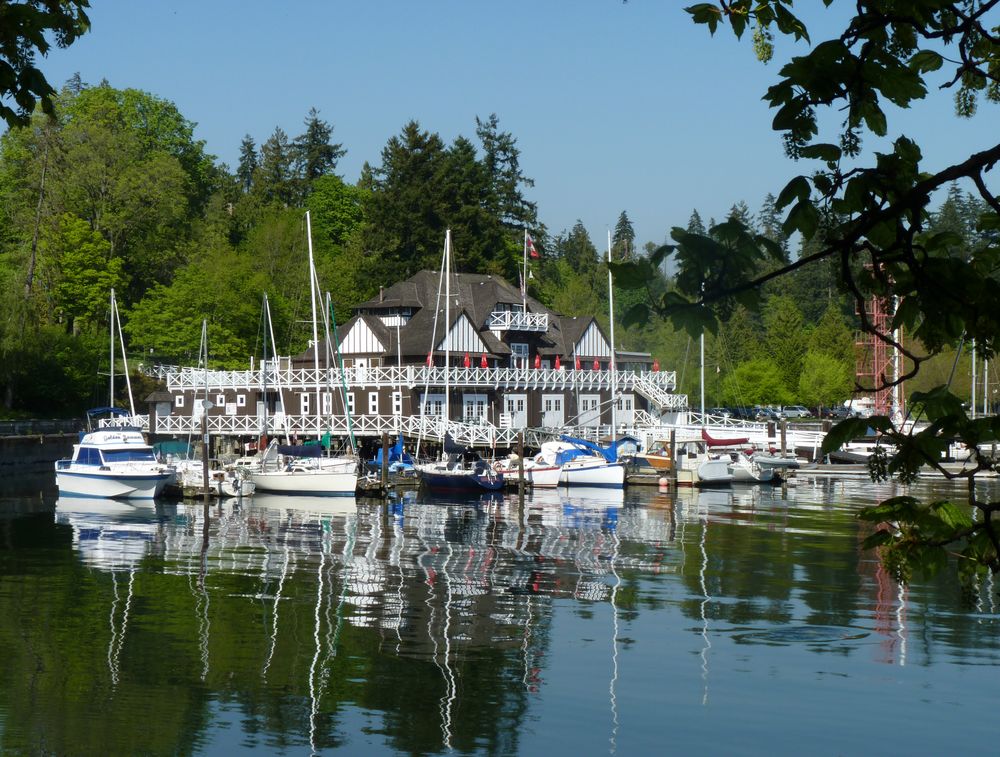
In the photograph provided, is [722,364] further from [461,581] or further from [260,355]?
[461,581]

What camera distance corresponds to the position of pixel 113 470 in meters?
54.0

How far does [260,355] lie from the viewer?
89750 millimetres

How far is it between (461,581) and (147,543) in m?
12.9

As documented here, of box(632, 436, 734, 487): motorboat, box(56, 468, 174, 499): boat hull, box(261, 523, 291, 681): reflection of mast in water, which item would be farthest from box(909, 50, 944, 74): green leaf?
box(632, 436, 734, 487): motorboat

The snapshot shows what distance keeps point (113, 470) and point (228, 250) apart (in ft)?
156

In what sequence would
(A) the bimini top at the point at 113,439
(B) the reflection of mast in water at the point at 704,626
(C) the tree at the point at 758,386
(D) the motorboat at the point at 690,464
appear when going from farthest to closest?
(C) the tree at the point at 758,386
(D) the motorboat at the point at 690,464
(A) the bimini top at the point at 113,439
(B) the reflection of mast in water at the point at 704,626

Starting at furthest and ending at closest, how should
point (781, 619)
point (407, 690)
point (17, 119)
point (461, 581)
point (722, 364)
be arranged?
point (722, 364) < point (461, 581) < point (781, 619) < point (407, 690) < point (17, 119)

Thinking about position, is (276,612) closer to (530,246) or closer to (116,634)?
(116,634)

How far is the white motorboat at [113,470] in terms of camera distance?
53875 millimetres

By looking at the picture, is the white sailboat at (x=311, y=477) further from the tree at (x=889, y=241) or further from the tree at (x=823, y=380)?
the tree at (x=823, y=380)

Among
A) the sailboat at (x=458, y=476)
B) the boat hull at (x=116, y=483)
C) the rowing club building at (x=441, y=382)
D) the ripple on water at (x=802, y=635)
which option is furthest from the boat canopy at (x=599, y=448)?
the ripple on water at (x=802, y=635)

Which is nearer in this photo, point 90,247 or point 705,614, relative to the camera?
point 705,614

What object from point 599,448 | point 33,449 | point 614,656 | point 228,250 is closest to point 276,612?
point 614,656

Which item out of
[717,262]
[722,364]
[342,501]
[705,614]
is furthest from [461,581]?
[722,364]
